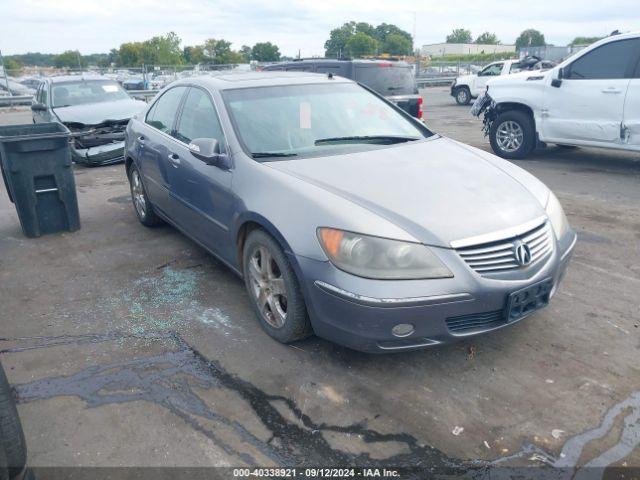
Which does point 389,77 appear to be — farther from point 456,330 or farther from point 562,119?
point 456,330

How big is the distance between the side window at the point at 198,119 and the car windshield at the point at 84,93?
6.73 metres

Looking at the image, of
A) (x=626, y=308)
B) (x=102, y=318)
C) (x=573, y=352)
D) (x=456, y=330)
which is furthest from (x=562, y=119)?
(x=102, y=318)

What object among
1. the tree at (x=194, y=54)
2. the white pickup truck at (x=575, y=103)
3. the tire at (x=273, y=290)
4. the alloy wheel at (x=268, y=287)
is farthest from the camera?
the tree at (x=194, y=54)

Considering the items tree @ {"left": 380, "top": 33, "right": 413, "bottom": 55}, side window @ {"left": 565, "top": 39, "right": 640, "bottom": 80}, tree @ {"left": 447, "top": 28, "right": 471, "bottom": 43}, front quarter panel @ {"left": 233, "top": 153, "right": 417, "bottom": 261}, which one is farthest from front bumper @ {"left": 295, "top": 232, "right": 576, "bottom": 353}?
tree @ {"left": 447, "top": 28, "right": 471, "bottom": 43}

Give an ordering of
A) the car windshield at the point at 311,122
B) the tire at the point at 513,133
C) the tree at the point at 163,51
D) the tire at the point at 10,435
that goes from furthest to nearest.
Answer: the tree at the point at 163,51 → the tire at the point at 513,133 → the car windshield at the point at 311,122 → the tire at the point at 10,435

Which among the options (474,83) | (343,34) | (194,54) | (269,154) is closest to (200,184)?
(269,154)

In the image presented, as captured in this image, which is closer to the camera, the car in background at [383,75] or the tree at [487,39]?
the car in background at [383,75]

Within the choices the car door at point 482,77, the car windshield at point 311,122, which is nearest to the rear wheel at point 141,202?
the car windshield at point 311,122

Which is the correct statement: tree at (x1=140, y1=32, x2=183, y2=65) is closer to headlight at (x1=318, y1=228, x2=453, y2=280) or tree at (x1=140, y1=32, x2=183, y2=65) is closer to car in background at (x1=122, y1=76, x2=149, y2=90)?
car in background at (x1=122, y1=76, x2=149, y2=90)

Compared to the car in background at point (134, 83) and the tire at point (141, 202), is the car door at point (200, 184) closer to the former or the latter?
the tire at point (141, 202)

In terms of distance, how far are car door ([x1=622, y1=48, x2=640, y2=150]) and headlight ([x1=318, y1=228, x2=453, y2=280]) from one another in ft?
20.2

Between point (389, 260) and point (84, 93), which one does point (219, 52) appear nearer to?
point (84, 93)

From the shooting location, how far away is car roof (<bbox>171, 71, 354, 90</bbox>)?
164 inches

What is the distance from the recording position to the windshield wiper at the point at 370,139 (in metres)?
3.81
